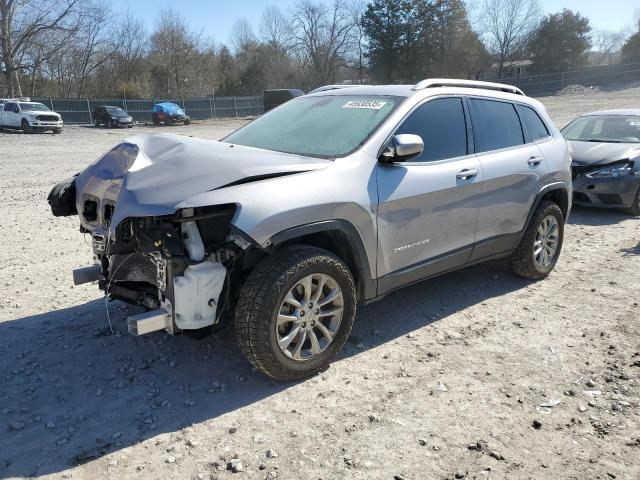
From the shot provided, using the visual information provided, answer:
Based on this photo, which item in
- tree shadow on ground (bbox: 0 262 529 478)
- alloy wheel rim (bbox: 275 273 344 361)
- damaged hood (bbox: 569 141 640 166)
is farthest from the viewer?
damaged hood (bbox: 569 141 640 166)

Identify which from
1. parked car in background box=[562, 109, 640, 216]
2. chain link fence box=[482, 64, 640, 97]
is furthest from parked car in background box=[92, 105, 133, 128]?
chain link fence box=[482, 64, 640, 97]

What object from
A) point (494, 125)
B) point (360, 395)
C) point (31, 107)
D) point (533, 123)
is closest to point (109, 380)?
point (360, 395)

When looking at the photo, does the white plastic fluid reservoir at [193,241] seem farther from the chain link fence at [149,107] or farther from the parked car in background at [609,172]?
the chain link fence at [149,107]

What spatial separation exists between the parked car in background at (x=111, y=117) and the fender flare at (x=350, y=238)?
123 ft

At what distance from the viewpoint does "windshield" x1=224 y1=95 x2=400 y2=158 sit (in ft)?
13.1

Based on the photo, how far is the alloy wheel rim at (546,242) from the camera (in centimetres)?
548

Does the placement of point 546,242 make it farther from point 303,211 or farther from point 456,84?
point 303,211

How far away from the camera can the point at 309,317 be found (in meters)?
3.54

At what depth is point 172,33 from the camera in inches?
2391

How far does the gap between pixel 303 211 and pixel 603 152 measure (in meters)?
7.38

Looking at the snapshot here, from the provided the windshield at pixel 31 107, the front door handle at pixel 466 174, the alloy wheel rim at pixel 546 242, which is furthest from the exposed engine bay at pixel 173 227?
the windshield at pixel 31 107

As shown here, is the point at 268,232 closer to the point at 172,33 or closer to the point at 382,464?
the point at 382,464

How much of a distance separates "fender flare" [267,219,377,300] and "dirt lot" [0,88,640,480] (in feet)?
1.80

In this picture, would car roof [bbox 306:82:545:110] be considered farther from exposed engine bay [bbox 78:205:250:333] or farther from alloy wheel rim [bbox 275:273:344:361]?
exposed engine bay [bbox 78:205:250:333]
